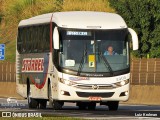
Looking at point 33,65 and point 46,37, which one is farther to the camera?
point 33,65

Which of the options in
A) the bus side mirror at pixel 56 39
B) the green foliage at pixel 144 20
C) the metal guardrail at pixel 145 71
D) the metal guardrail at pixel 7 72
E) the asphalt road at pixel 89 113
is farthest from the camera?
the metal guardrail at pixel 7 72

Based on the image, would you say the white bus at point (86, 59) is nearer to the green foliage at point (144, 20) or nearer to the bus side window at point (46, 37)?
the bus side window at point (46, 37)

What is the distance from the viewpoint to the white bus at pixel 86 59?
33.5 metres

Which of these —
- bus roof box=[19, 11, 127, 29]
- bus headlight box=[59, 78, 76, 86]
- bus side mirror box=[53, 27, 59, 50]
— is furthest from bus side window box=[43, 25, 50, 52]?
bus headlight box=[59, 78, 76, 86]

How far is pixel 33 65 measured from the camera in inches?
1483

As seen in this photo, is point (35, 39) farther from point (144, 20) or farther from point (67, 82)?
point (144, 20)

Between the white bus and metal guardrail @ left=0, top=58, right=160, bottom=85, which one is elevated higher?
the white bus

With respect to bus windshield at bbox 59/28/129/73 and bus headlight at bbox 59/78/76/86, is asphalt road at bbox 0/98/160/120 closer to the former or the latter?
bus headlight at bbox 59/78/76/86

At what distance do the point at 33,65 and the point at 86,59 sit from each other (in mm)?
4400

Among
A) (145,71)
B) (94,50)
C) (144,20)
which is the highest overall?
(94,50)

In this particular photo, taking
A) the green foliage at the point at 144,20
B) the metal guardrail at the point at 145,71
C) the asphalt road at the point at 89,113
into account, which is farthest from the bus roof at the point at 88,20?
the green foliage at the point at 144,20

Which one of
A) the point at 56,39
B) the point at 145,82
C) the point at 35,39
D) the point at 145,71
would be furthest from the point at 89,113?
the point at 145,82

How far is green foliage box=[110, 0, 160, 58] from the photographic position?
55781 millimetres

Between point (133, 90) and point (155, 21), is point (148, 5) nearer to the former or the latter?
point (155, 21)
